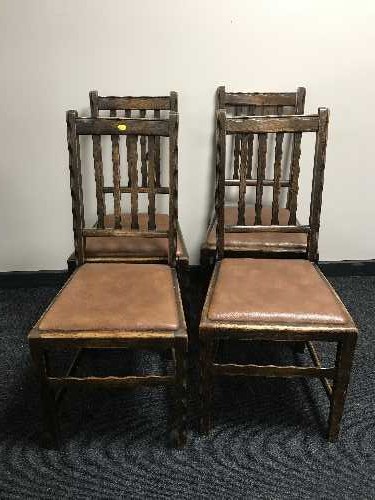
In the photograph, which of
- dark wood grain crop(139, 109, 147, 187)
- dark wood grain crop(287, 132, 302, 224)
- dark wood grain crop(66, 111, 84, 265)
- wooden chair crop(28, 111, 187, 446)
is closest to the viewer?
wooden chair crop(28, 111, 187, 446)

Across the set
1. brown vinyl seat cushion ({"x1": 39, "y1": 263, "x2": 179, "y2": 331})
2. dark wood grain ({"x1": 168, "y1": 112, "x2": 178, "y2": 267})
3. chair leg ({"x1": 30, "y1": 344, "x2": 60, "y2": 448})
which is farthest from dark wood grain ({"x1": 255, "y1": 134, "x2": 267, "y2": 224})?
chair leg ({"x1": 30, "y1": 344, "x2": 60, "y2": 448})

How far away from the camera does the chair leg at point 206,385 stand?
1.48 metres

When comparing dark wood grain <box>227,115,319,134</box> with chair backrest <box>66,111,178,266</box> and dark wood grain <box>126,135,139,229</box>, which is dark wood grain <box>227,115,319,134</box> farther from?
dark wood grain <box>126,135,139,229</box>

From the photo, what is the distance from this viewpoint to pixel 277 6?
2.23m

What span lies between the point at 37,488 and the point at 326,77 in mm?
2187

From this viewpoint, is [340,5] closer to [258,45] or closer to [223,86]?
[258,45]

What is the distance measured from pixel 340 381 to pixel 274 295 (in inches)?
13.4

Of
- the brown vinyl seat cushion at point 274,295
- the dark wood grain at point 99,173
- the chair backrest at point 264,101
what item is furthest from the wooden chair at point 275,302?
the chair backrest at point 264,101

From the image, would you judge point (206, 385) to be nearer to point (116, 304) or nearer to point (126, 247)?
point (116, 304)

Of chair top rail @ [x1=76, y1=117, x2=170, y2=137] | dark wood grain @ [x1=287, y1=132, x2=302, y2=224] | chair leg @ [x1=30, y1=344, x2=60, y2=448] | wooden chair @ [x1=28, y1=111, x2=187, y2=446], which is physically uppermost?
chair top rail @ [x1=76, y1=117, x2=170, y2=137]

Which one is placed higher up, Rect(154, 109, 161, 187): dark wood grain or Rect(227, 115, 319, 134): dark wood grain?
Rect(227, 115, 319, 134): dark wood grain

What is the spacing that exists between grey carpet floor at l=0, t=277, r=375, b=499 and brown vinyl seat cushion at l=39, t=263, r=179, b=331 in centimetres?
47

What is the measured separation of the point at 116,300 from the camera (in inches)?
59.7

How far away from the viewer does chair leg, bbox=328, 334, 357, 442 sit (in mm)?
1437
